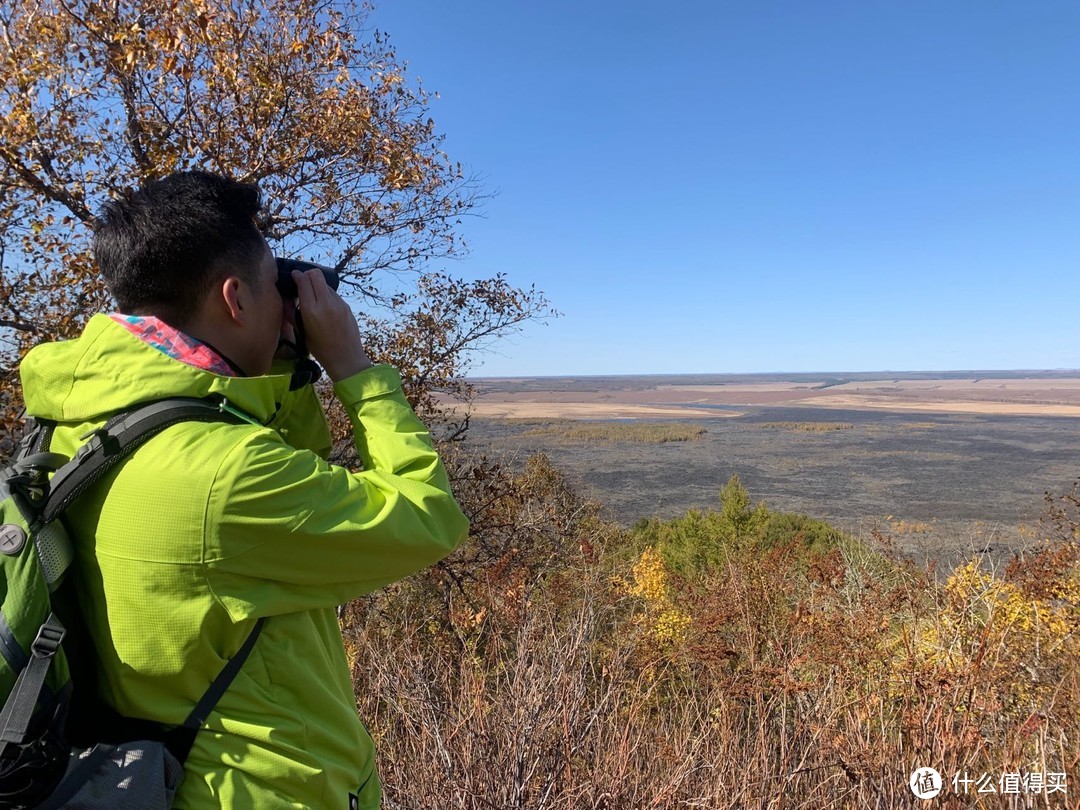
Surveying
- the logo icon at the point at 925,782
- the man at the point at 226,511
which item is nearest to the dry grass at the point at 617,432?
the logo icon at the point at 925,782

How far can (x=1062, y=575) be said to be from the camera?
8.57 meters

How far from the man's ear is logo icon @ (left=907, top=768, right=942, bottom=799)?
2.77 meters

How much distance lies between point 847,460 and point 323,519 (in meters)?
85.7

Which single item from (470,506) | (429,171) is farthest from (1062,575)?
(429,171)

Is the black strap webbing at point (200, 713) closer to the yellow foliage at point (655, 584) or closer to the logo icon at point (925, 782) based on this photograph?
the logo icon at point (925, 782)

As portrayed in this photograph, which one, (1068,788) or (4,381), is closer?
(1068,788)

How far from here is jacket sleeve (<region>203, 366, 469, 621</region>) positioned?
111 cm

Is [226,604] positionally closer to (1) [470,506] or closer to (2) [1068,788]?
(2) [1068,788]

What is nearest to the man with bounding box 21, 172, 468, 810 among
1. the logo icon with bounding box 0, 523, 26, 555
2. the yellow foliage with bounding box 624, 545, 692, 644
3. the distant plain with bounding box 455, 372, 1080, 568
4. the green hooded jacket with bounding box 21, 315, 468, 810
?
the green hooded jacket with bounding box 21, 315, 468, 810

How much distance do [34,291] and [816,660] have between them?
6099 mm

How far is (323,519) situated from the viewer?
1172mm

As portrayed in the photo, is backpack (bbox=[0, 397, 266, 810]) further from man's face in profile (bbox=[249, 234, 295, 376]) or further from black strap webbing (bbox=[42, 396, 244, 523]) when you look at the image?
man's face in profile (bbox=[249, 234, 295, 376])

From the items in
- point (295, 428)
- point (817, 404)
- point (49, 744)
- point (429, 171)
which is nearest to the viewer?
point (49, 744)

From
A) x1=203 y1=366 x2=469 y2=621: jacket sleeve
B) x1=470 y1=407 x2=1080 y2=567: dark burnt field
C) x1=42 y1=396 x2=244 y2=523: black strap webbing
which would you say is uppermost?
x1=42 y1=396 x2=244 y2=523: black strap webbing
